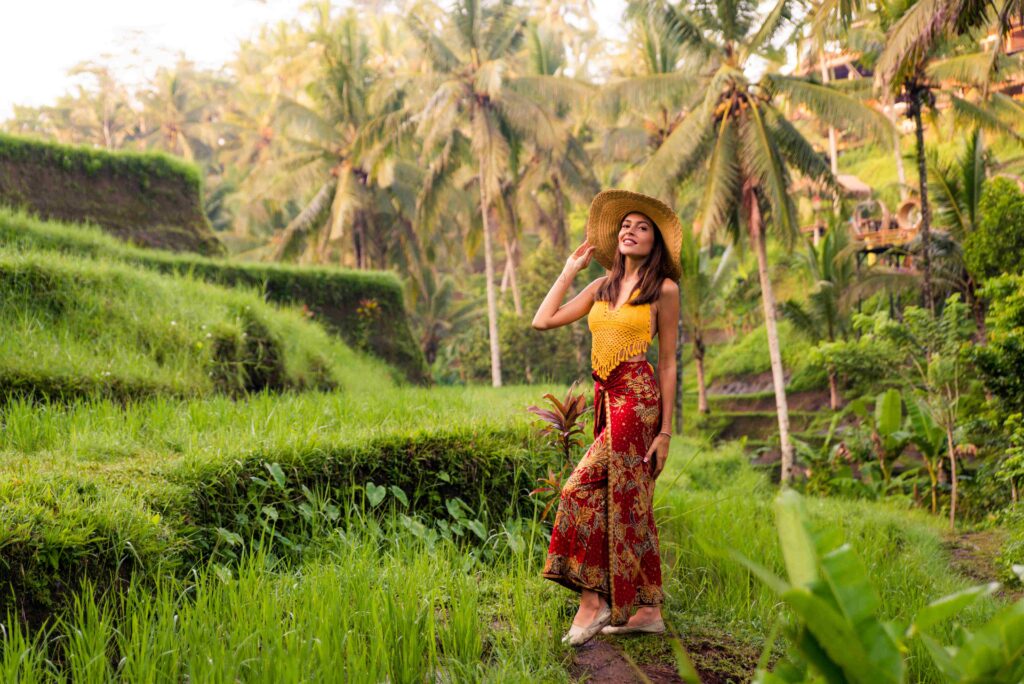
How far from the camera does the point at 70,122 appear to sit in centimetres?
4453

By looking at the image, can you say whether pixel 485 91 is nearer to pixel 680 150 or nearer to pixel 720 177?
pixel 680 150

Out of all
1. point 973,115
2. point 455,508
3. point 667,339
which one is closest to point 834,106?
point 973,115

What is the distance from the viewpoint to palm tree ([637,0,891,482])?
16641mm

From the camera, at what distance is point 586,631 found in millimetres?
3887

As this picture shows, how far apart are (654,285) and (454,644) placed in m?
1.81

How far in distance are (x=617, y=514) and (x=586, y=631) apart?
20.9 inches

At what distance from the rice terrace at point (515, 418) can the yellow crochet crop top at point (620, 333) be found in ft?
0.05

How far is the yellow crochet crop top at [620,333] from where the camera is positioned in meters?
4.04

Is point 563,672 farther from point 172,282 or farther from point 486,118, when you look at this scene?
point 486,118

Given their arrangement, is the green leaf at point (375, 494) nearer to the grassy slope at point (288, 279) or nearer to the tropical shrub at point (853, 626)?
the tropical shrub at point (853, 626)

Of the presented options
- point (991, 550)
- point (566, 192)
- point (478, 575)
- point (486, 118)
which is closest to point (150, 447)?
point (478, 575)

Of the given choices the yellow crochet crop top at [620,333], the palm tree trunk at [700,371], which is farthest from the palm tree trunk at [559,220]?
the yellow crochet crop top at [620,333]

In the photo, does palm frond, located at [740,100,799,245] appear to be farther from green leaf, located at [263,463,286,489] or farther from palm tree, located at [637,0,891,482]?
green leaf, located at [263,463,286,489]

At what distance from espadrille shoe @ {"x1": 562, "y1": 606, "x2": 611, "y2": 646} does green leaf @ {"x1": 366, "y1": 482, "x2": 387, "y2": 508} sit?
173 centimetres
